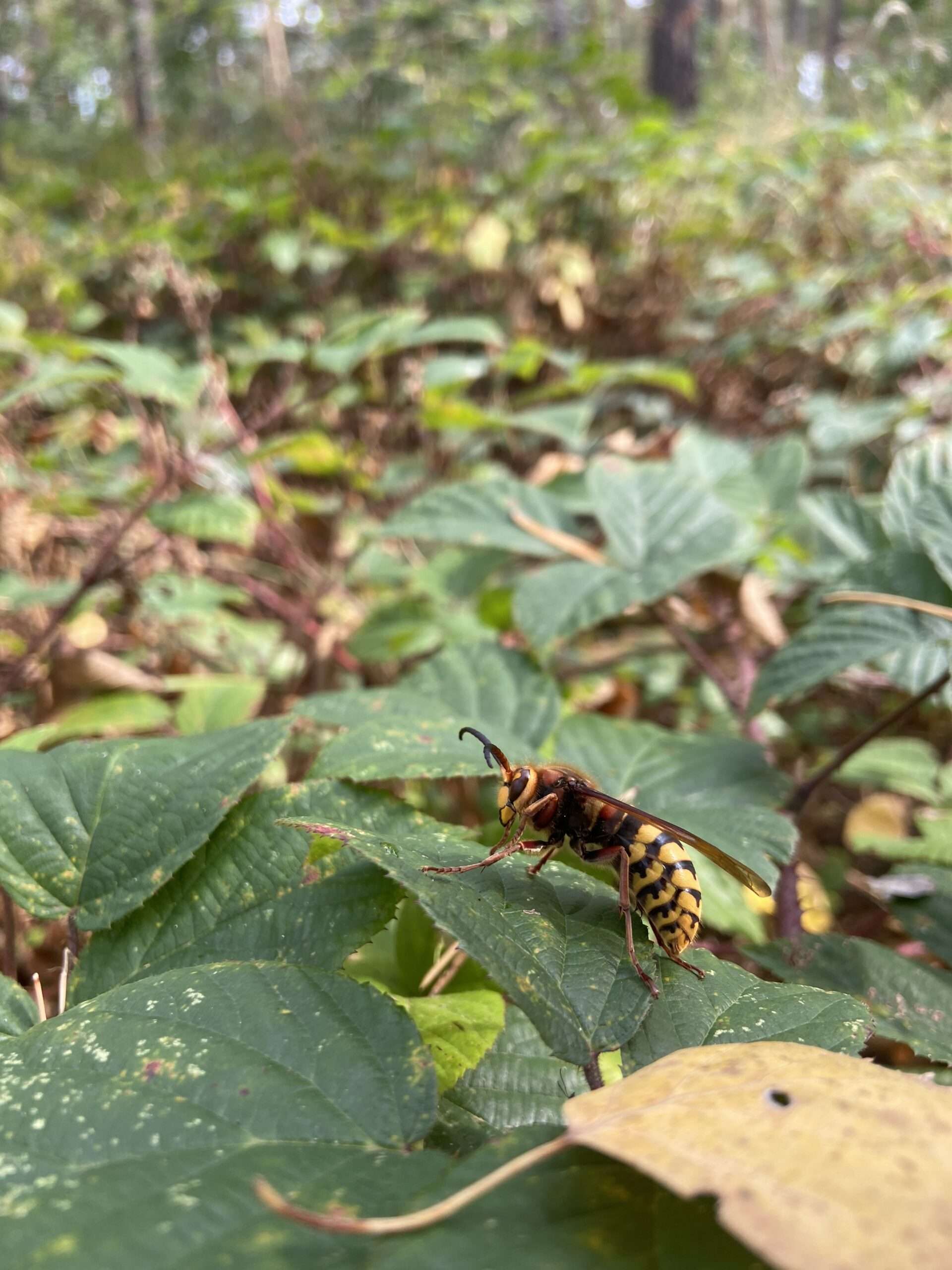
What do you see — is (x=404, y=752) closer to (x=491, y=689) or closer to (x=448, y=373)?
(x=491, y=689)

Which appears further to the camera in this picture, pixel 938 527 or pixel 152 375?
pixel 152 375

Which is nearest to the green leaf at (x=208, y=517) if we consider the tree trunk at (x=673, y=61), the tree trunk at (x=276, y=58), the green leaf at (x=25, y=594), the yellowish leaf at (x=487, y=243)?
the green leaf at (x=25, y=594)

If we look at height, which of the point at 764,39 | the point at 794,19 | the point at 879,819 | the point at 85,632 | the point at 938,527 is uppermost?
the point at 794,19

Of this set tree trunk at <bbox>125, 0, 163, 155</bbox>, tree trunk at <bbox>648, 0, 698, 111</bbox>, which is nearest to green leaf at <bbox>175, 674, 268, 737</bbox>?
tree trunk at <bbox>648, 0, 698, 111</bbox>

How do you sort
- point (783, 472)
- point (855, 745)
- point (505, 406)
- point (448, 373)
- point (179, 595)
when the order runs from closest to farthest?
point (855, 745)
point (783, 472)
point (179, 595)
point (448, 373)
point (505, 406)

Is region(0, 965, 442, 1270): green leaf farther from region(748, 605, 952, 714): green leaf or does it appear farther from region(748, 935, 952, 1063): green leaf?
region(748, 605, 952, 714): green leaf

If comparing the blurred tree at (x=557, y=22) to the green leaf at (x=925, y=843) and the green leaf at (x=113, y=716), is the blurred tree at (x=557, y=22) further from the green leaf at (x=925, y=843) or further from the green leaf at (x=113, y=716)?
the green leaf at (x=925, y=843)

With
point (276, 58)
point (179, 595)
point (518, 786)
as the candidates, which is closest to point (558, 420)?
point (179, 595)
